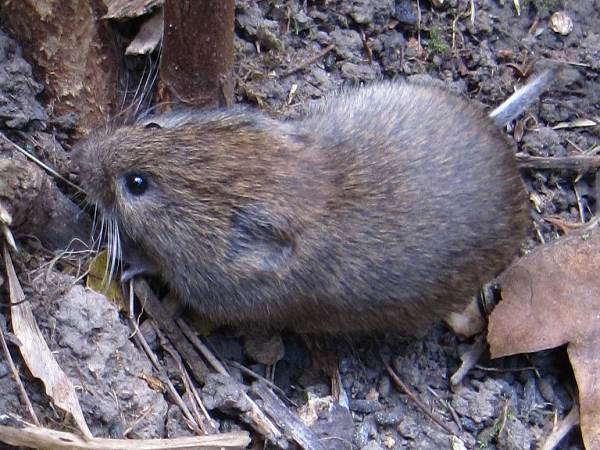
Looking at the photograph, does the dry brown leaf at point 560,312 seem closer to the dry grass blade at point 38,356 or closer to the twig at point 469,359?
the twig at point 469,359

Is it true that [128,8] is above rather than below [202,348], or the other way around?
above

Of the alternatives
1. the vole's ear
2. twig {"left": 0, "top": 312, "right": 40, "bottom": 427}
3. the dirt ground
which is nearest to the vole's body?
the vole's ear

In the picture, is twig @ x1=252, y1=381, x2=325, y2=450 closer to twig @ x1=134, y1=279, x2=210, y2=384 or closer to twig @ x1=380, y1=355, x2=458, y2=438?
twig @ x1=134, y1=279, x2=210, y2=384

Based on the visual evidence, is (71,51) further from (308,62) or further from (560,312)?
(560,312)

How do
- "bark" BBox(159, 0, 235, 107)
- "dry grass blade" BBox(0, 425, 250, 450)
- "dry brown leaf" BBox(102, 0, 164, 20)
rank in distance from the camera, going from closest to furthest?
"dry grass blade" BBox(0, 425, 250, 450)
"bark" BBox(159, 0, 235, 107)
"dry brown leaf" BBox(102, 0, 164, 20)

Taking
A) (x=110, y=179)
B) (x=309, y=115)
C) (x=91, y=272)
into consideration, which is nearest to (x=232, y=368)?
(x=91, y=272)

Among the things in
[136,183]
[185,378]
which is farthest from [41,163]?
[185,378]
